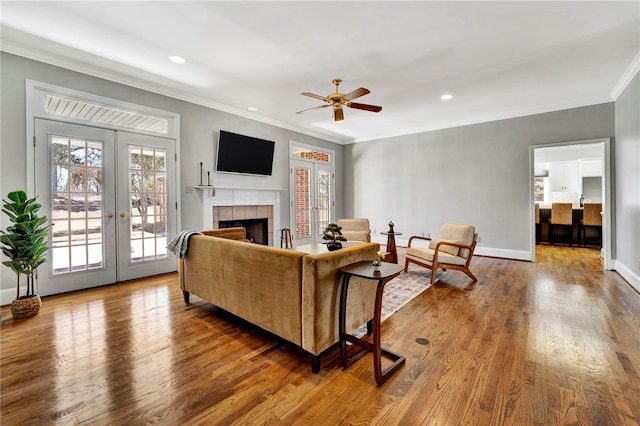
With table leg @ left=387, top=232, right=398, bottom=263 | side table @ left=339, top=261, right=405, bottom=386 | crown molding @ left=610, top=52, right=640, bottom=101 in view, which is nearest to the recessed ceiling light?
side table @ left=339, top=261, right=405, bottom=386

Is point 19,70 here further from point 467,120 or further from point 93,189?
point 467,120

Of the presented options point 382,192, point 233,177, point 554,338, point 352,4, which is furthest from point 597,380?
point 382,192

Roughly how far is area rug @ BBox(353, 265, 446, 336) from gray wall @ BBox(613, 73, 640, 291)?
92.4 inches

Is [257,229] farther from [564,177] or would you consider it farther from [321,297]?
[564,177]

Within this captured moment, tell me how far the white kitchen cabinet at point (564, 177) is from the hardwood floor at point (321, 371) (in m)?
6.27

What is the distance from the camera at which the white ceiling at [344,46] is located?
2.45 meters

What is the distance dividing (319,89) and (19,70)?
3.45 m

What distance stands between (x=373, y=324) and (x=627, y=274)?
14.4ft

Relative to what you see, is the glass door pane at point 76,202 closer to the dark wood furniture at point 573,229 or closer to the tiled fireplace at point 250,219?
the tiled fireplace at point 250,219

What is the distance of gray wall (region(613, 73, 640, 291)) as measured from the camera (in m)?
3.54

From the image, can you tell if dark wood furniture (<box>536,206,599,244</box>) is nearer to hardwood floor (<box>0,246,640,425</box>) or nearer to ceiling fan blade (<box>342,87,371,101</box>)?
hardwood floor (<box>0,246,640,425</box>)

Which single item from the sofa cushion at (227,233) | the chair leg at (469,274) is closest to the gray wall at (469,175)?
the chair leg at (469,274)

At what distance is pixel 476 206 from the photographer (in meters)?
5.79

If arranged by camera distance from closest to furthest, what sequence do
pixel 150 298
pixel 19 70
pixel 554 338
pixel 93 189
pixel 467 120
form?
pixel 554 338 → pixel 19 70 → pixel 150 298 → pixel 93 189 → pixel 467 120
